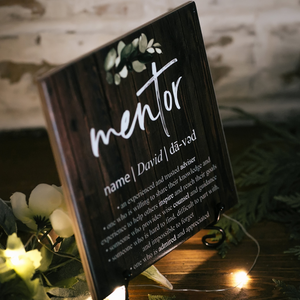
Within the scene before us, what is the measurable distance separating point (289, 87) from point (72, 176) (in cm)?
131

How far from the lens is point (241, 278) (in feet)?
2.59

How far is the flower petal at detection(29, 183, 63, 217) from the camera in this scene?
26.4 inches

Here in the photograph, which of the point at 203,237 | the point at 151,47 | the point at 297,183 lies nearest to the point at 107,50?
the point at 151,47

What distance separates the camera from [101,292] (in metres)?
0.63

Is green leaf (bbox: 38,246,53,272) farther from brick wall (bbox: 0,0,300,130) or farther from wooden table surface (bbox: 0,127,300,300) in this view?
brick wall (bbox: 0,0,300,130)

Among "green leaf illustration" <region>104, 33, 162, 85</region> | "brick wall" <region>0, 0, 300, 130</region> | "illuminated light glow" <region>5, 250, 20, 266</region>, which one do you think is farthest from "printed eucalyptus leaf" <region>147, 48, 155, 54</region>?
"brick wall" <region>0, 0, 300, 130</region>

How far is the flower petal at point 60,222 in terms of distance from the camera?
0.64m

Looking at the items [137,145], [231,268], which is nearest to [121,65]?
[137,145]

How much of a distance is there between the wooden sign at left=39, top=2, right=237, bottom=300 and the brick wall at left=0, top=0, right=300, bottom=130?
86 cm

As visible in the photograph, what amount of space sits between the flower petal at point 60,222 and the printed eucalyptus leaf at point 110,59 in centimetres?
27

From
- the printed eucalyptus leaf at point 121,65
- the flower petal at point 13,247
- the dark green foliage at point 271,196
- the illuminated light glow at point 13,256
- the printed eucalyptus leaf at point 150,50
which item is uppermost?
the printed eucalyptus leaf at point 150,50

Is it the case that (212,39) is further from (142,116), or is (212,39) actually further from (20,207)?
(20,207)

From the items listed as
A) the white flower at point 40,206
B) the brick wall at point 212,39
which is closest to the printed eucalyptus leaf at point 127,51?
the white flower at point 40,206

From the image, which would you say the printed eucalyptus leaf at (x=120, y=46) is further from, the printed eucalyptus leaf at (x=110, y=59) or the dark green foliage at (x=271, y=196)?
the dark green foliage at (x=271, y=196)
